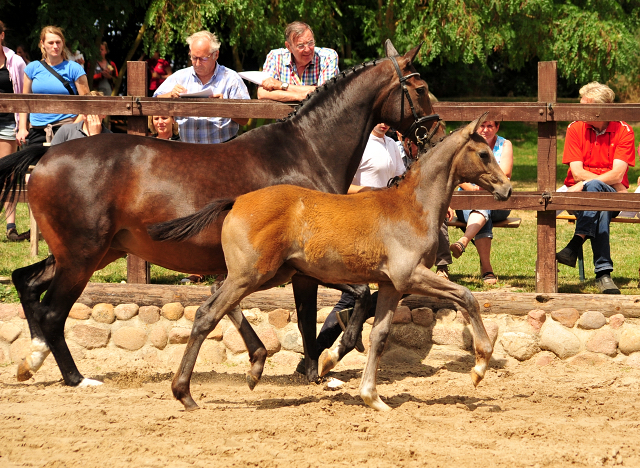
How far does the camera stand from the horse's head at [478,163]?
481 centimetres

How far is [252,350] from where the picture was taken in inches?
205

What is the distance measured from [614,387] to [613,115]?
7.35 feet

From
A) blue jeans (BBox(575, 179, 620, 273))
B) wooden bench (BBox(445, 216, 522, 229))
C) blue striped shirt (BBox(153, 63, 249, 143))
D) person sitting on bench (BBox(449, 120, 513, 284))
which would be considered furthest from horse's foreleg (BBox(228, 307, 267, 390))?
blue jeans (BBox(575, 179, 620, 273))

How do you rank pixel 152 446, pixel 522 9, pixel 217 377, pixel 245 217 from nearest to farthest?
pixel 152 446 → pixel 245 217 → pixel 217 377 → pixel 522 9

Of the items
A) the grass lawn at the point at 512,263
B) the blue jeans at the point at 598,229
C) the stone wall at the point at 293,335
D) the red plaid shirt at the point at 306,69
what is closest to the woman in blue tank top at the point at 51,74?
the grass lawn at the point at 512,263

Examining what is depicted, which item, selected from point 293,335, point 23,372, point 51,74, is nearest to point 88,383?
point 23,372

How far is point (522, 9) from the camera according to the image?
579 inches

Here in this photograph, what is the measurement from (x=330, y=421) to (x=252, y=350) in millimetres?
961

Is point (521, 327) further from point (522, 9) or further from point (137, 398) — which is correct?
A: point (522, 9)

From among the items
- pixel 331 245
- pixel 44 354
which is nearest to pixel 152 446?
pixel 331 245

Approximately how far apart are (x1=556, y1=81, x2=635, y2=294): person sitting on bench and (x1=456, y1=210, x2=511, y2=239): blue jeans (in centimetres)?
67

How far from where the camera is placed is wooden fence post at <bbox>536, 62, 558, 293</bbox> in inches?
252

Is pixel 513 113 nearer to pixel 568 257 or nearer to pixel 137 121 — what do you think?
pixel 568 257

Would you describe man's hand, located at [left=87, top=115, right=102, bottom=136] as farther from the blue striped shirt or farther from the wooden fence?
the wooden fence
